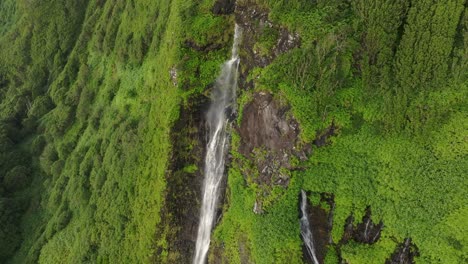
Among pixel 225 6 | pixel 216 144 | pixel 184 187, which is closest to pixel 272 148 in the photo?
pixel 216 144

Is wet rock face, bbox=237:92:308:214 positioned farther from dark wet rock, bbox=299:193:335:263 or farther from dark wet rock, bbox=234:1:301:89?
dark wet rock, bbox=299:193:335:263

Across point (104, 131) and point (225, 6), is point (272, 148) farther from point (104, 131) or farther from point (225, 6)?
point (104, 131)

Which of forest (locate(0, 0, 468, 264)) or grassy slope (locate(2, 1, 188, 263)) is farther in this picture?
grassy slope (locate(2, 1, 188, 263))

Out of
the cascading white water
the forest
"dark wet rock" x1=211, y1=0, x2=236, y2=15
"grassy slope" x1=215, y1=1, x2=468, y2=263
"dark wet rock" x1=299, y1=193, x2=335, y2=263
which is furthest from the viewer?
"dark wet rock" x1=211, y1=0, x2=236, y2=15

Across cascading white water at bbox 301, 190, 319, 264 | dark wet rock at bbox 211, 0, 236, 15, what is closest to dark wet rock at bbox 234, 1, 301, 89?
dark wet rock at bbox 211, 0, 236, 15

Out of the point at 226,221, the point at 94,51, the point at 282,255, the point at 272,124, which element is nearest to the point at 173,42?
the point at 272,124

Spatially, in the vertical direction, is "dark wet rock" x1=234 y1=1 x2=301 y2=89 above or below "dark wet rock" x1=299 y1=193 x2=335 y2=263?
above
